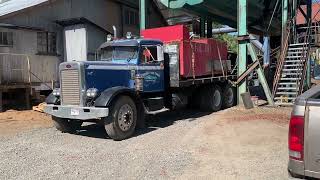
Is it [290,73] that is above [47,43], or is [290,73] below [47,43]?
below

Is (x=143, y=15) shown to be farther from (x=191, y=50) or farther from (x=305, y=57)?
(x=305, y=57)

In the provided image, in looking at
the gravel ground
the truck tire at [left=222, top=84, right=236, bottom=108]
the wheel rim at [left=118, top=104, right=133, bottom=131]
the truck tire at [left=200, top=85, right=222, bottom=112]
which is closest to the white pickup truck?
the gravel ground

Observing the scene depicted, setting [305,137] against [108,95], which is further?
[108,95]

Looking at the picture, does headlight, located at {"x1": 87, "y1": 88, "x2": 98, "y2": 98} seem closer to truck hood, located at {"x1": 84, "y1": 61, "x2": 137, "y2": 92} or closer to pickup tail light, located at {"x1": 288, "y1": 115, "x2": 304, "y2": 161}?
truck hood, located at {"x1": 84, "y1": 61, "x2": 137, "y2": 92}

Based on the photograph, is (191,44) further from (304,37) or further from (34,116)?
(304,37)

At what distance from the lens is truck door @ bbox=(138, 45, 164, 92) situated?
11.9 metres

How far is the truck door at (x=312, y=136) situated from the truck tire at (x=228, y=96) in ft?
39.8

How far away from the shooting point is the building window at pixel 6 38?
1745cm

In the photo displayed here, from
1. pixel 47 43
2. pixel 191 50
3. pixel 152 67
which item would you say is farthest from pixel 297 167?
pixel 47 43

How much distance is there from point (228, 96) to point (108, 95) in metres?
7.91

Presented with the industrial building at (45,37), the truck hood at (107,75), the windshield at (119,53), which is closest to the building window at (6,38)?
the industrial building at (45,37)

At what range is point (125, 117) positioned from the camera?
416 inches

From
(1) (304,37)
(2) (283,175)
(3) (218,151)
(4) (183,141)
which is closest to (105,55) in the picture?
(4) (183,141)

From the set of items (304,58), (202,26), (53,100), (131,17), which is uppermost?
(131,17)
